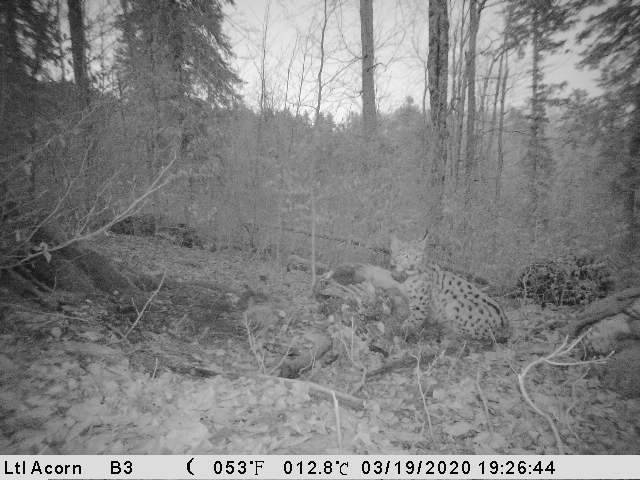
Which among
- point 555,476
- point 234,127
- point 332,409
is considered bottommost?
point 555,476

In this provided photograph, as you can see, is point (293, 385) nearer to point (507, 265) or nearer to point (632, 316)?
point (632, 316)

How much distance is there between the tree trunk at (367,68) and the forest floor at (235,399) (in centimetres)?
904

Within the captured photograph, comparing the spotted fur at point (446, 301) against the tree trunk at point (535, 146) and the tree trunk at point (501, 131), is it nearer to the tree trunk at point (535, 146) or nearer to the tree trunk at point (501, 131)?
the tree trunk at point (501, 131)

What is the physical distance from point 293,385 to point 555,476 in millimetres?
2356

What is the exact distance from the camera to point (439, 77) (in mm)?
6879

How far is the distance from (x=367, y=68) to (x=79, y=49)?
895cm

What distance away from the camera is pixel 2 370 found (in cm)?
258

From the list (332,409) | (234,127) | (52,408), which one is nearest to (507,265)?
(332,409)

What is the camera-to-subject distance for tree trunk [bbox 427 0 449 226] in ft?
22.6

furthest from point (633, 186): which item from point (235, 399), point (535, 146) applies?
point (535, 146)

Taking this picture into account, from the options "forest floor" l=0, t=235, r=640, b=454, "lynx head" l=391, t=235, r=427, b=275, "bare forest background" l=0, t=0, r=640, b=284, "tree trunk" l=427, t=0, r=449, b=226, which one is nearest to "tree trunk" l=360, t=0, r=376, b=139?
"bare forest background" l=0, t=0, r=640, b=284

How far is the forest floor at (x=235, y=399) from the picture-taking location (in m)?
2.37

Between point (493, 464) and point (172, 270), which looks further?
point (172, 270)

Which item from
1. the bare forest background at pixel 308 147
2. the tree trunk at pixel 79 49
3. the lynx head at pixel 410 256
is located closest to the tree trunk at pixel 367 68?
the bare forest background at pixel 308 147
